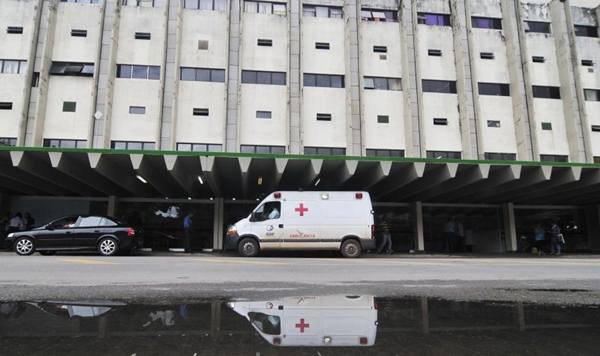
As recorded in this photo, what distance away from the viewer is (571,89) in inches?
1005

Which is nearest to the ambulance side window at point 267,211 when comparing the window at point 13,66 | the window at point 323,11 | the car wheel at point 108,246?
the car wheel at point 108,246

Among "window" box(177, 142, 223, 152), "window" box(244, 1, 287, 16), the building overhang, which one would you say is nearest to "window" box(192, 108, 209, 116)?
"window" box(177, 142, 223, 152)

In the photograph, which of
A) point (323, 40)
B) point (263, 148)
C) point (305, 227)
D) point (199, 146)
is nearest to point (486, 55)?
point (323, 40)

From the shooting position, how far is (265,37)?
24750mm

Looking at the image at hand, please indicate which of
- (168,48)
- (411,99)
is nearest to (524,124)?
(411,99)

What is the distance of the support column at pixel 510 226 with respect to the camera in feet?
72.9

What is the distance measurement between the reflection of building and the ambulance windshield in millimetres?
14625

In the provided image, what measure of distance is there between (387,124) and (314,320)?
2181 cm

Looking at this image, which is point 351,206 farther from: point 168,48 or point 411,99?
point 168,48

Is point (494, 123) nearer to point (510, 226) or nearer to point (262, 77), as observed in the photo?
point (510, 226)

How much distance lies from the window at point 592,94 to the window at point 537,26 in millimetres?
4613

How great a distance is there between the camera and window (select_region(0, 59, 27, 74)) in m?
22.4

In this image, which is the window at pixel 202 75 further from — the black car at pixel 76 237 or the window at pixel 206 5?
the black car at pixel 76 237

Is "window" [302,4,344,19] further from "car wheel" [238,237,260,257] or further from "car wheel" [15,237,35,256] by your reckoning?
"car wheel" [15,237,35,256]
